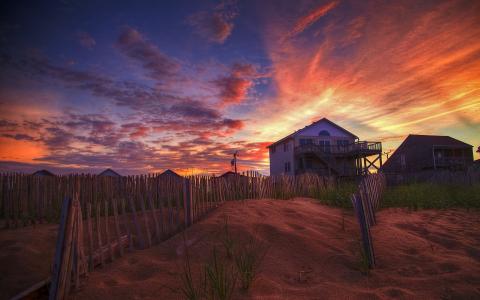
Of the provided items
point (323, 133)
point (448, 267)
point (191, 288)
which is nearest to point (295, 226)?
point (448, 267)

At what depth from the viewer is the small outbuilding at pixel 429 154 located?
36562mm

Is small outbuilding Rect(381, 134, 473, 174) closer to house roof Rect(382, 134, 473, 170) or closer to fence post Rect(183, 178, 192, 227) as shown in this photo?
house roof Rect(382, 134, 473, 170)

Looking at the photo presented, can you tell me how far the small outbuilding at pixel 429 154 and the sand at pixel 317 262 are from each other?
3197cm

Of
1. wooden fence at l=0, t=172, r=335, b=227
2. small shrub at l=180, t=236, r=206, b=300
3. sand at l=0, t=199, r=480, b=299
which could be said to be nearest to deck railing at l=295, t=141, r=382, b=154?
wooden fence at l=0, t=172, r=335, b=227

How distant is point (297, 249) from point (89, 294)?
10.8 feet

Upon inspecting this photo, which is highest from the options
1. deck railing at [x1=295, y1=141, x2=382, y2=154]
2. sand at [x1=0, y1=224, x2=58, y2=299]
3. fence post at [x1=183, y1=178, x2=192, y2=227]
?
deck railing at [x1=295, y1=141, x2=382, y2=154]

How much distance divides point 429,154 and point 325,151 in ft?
54.7

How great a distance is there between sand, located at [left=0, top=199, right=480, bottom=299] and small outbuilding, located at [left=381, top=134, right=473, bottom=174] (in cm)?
3197

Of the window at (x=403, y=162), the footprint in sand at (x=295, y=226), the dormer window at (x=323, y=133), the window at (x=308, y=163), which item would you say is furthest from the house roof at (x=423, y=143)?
the footprint in sand at (x=295, y=226)

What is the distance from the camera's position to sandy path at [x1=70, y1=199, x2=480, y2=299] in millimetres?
3650

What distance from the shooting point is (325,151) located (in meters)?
30.6

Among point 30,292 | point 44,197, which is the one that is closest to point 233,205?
point 30,292

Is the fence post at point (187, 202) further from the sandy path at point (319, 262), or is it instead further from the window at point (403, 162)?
the window at point (403, 162)

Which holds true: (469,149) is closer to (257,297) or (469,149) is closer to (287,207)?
(287,207)
